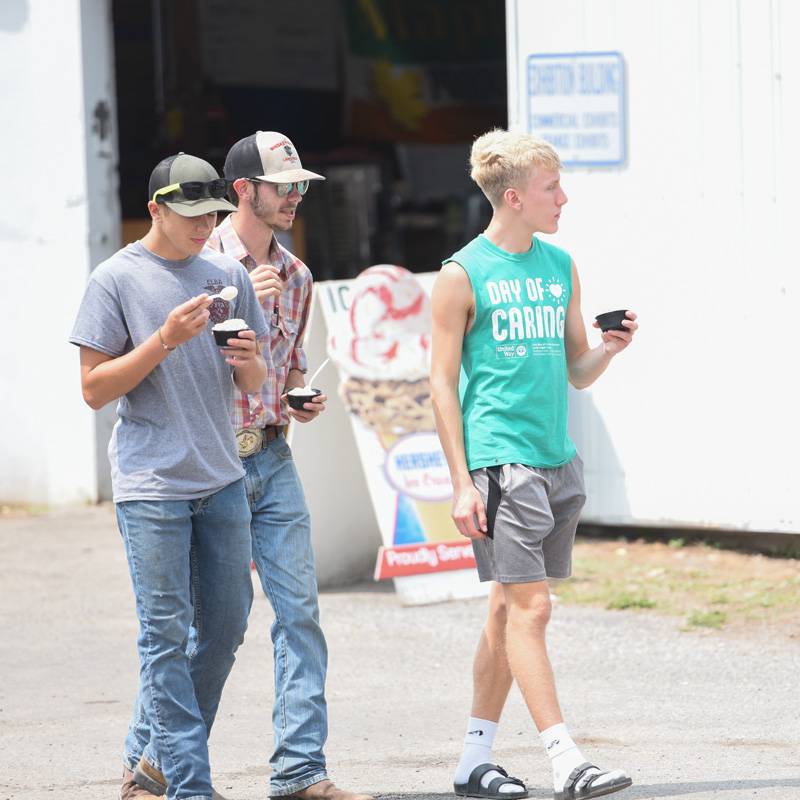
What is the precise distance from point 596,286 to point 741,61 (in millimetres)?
1372

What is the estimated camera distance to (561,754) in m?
4.52

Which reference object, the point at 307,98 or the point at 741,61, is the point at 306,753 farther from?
the point at 307,98

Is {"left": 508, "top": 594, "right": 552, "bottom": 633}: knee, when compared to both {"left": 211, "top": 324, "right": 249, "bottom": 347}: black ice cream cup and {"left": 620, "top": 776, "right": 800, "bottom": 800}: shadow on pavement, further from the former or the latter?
{"left": 211, "top": 324, "right": 249, "bottom": 347}: black ice cream cup

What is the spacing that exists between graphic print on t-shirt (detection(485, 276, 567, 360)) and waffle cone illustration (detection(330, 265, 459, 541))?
3.00 meters

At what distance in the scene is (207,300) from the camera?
4160 mm

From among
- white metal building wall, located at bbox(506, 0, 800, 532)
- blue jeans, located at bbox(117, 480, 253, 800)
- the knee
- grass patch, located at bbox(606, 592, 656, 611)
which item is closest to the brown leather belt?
blue jeans, located at bbox(117, 480, 253, 800)

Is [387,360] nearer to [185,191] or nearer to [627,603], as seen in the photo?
[627,603]

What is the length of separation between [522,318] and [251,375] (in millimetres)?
840

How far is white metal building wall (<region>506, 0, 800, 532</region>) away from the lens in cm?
808

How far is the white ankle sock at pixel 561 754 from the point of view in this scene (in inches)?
177

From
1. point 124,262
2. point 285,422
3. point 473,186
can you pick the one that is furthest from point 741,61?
point 473,186

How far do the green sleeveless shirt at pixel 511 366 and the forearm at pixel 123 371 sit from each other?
1.00m

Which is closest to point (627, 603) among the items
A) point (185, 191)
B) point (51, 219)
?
point (185, 191)

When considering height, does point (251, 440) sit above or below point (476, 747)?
above
